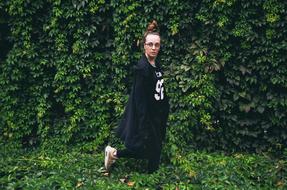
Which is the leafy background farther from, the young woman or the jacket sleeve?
the jacket sleeve

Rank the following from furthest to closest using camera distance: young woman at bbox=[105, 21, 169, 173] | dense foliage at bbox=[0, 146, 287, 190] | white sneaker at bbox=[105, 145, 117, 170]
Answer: white sneaker at bbox=[105, 145, 117, 170] → young woman at bbox=[105, 21, 169, 173] → dense foliage at bbox=[0, 146, 287, 190]

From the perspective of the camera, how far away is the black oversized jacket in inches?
184

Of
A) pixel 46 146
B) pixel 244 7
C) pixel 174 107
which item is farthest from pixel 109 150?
pixel 244 7

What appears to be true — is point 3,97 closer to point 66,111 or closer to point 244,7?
point 66,111

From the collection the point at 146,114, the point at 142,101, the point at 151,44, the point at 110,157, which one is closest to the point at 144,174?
the point at 110,157

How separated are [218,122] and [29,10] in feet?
12.4

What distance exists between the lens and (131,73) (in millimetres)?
6633

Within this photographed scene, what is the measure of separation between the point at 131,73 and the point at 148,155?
2142 millimetres

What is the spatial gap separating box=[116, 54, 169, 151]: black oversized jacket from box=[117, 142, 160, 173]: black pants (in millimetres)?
62

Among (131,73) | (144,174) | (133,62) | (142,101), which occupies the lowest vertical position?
(144,174)

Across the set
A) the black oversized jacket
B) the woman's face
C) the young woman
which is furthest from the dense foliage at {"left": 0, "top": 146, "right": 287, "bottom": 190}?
the woman's face

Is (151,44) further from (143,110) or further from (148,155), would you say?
(148,155)

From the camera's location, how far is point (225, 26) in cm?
630

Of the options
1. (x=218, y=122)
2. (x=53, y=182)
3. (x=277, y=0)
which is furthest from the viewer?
(x=218, y=122)
